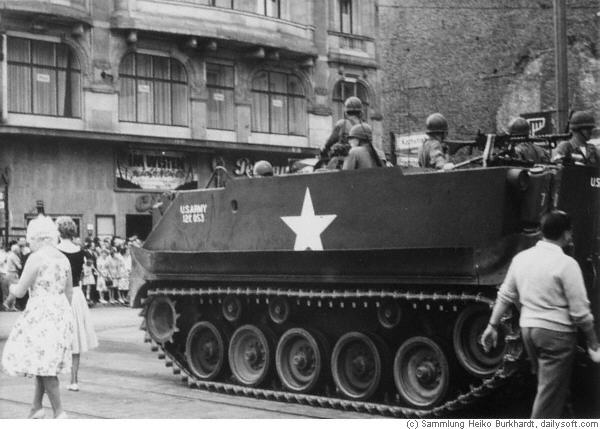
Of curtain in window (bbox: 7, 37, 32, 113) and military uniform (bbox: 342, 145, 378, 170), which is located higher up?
curtain in window (bbox: 7, 37, 32, 113)

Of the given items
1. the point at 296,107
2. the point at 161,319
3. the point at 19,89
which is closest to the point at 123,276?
the point at 19,89

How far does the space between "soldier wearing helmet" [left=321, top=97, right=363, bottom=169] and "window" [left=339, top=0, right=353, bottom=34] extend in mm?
25872

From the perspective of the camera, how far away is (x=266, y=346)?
38.4 feet

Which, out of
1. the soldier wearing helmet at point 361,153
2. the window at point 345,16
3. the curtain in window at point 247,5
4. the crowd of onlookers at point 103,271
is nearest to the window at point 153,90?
the curtain in window at point 247,5

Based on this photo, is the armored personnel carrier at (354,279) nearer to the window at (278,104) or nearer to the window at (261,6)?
the window at (261,6)

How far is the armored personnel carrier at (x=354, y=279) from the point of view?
31.0ft

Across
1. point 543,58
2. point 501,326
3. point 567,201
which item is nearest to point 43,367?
point 501,326

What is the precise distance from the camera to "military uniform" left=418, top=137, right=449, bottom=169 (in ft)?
35.8

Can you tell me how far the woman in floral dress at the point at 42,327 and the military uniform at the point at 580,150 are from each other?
15.4ft

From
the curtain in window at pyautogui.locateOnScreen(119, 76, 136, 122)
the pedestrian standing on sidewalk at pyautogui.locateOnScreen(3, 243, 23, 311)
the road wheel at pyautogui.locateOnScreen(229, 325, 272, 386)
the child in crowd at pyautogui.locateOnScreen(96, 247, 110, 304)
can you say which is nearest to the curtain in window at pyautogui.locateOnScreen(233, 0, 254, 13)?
the curtain in window at pyautogui.locateOnScreen(119, 76, 136, 122)

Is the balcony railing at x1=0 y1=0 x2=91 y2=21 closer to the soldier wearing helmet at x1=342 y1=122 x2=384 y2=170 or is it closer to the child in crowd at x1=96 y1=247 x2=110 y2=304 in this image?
the child in crowd at x1=96 y1=247 x2=110 y2=304

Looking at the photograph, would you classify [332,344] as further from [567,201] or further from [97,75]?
[97,75]

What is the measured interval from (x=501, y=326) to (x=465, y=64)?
101 feet

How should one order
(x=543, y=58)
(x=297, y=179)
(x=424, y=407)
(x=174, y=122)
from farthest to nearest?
(x=543, y=58) < (x=174, y=122) < (x=297, y=179) < (x=424, y=407)
